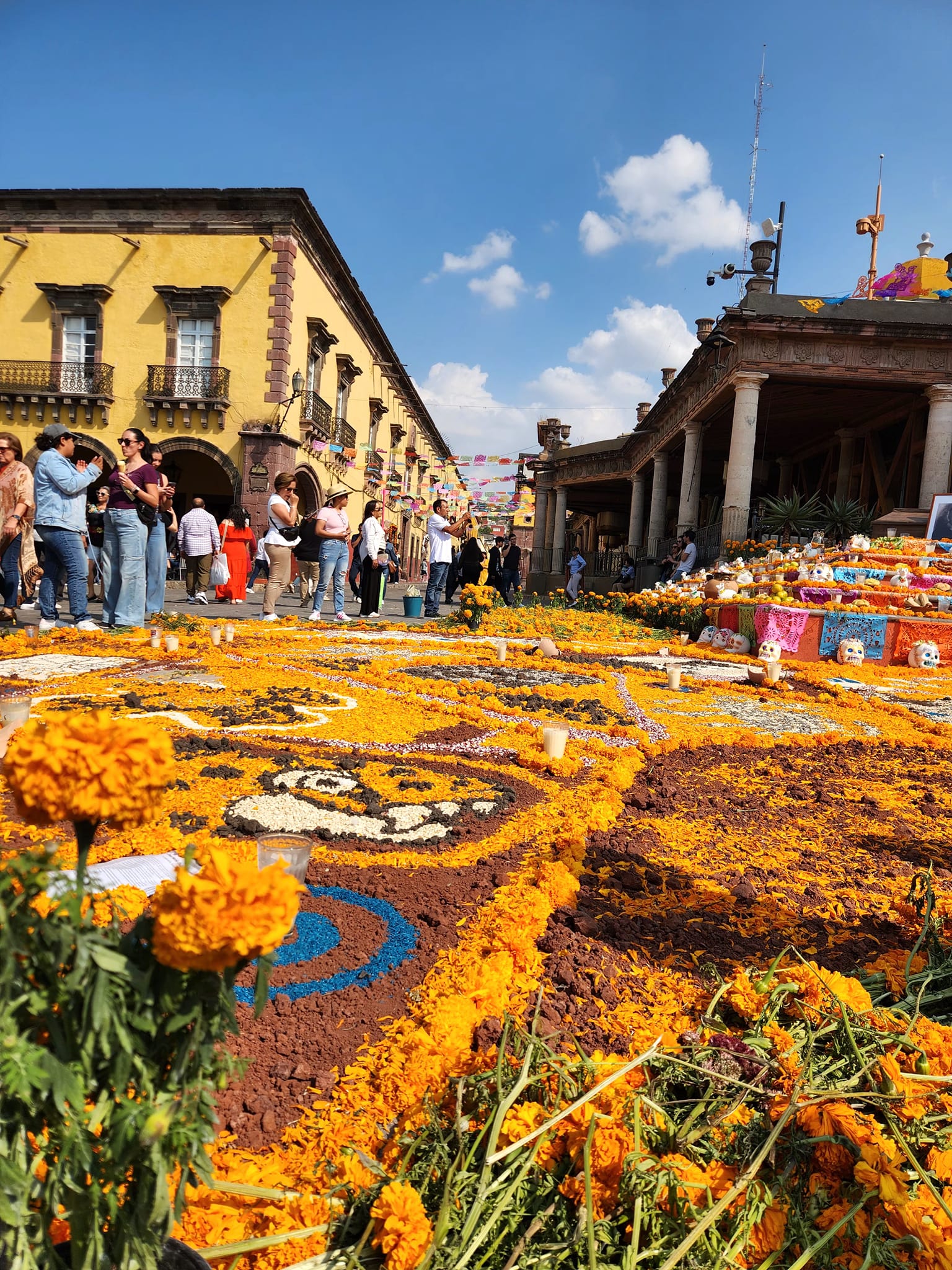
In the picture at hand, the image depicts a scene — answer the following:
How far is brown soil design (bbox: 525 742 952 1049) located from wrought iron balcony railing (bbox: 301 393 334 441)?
65.1ft

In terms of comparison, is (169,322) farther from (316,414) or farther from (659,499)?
(659,499)

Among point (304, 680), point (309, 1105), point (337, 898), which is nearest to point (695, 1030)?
point (309, 1105)

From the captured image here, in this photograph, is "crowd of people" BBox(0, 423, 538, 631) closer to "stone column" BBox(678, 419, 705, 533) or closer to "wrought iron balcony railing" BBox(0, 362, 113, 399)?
"stone column" BBox(678, 419, 705, 533)

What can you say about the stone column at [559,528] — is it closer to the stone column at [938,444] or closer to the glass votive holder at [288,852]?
the stone column at [938,444]

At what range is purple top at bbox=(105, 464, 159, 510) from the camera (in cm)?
697

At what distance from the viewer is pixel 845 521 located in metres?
14.9

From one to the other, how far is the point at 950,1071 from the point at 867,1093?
26 centimetres

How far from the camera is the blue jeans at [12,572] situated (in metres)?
7.73

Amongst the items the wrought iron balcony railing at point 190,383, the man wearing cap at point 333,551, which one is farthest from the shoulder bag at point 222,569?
the wrought iron balcony railing at point 190,383

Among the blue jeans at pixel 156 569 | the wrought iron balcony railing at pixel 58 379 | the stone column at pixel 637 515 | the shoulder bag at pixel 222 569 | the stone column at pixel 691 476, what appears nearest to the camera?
the blue jeans at pixel 156 569

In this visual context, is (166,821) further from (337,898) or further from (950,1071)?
(950,1071)

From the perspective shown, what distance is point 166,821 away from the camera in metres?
2.47

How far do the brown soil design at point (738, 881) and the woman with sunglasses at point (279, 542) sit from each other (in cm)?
655

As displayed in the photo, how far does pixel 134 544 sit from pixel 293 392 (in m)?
15.2
